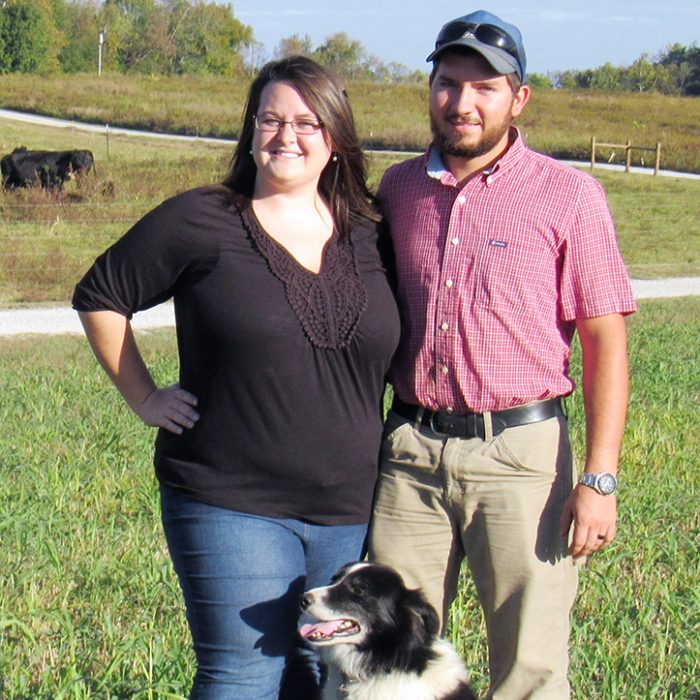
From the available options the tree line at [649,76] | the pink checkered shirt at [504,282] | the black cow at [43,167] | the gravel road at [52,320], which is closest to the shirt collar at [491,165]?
the pink checkered shirt at [504,282]

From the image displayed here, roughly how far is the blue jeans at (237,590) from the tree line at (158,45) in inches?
2417

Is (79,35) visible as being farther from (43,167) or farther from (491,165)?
(491,165)

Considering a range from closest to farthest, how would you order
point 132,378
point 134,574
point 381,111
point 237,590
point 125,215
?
point 237,590 < point 132,378 < point 134,574 < point 125,215 < point 381,111

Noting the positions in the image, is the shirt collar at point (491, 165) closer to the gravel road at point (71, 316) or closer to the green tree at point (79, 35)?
the gravel road at point (71, 316)

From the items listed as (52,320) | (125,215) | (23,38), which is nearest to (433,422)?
(52,320)

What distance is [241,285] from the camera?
3.05 metres

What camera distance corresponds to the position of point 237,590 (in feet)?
9.98

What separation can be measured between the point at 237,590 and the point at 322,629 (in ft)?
0.90

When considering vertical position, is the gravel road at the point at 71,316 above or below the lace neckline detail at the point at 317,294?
below

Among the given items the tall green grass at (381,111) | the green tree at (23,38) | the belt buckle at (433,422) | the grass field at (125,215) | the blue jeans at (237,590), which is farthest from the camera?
the green tree at (23,38)

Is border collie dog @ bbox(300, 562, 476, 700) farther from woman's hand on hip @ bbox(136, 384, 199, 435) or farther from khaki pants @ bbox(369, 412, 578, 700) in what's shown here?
woman's hand on hip @ bbox(136, 384, 199, 435)

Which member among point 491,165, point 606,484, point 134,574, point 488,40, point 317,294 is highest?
point 488,40

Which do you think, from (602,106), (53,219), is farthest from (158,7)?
(53,219)

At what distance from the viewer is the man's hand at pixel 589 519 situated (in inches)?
129
